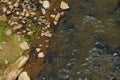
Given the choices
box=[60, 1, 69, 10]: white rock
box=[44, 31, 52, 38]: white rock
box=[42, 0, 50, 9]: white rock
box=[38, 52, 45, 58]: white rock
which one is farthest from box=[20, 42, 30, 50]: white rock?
box=[60, 1, 69, 10]: white rock

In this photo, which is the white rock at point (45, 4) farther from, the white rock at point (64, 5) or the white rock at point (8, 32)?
the white rock at point (8, 32)

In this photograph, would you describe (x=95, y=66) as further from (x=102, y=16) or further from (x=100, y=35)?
(x=102, y=16)

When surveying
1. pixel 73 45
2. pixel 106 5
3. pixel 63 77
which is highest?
pixel 106 5

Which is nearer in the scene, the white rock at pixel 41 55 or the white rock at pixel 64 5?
the white rock at pixel 41 55

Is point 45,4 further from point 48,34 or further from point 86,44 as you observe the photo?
point 86,44

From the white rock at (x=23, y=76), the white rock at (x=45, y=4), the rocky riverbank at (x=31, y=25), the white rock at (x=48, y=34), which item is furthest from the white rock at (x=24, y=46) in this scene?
the white rock at (x=45, y=4)

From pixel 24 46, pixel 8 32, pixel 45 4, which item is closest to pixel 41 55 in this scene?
pixel 24 46

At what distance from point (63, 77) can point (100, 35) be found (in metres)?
1.60

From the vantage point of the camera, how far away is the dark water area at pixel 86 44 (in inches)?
329

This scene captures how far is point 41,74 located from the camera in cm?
864

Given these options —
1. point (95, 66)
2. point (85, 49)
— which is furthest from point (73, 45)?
point (95, 66)

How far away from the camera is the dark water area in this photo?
8359mm

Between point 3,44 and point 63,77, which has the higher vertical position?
point 3,44

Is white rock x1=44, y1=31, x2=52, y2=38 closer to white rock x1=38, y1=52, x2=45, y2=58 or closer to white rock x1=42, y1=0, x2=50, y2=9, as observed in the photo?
white rock x1=38, y1=52, x2=45, y2=58
